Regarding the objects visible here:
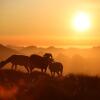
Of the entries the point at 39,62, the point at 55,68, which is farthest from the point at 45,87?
the point at 55,68

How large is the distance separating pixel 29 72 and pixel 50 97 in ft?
36.7

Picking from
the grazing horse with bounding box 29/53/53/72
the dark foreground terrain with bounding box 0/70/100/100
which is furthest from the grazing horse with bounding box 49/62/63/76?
the dark foreground terrain with bounding box 0/70/100/100

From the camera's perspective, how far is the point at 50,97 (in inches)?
1196

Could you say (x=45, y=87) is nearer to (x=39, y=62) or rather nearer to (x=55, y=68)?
(x=39, y=62)

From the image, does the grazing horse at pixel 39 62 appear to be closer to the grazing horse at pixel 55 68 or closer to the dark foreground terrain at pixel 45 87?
the grazing horse at pixel 55 68

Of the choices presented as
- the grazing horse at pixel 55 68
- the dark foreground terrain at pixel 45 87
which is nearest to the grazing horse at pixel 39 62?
the grazing horse at pixel 55 68

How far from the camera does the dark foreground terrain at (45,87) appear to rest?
101 feet

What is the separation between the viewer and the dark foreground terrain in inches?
1209

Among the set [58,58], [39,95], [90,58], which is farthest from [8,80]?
[90,58]

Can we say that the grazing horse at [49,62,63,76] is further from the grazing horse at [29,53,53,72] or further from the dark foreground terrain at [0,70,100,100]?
the dark foreground terrain at [0,70,100,100]

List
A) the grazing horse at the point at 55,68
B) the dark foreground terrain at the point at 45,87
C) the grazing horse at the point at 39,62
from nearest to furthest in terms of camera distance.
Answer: the dark foreground terrain at the point at 45,87 → the grazing horse at the point at 39,62 → the grazing horse at the point at 55,68

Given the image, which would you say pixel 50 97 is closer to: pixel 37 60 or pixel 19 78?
pixel 19 78

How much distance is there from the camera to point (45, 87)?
104 feet

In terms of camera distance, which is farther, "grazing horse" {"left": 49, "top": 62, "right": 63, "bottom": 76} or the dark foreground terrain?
"grazing horse" {"left": 49, "top": 62, "right": 63, "bottom": 76}
